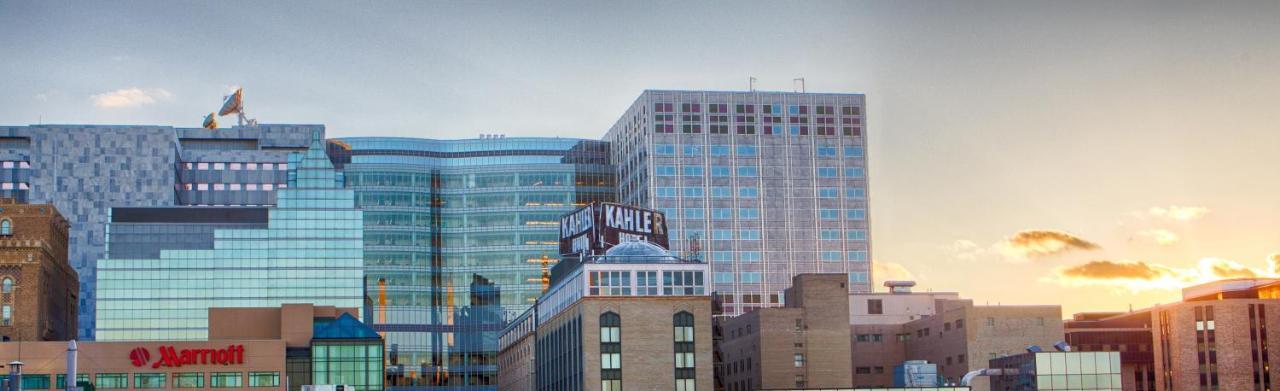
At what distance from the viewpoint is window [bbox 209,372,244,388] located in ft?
602

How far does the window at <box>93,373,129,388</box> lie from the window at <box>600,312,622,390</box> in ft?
170

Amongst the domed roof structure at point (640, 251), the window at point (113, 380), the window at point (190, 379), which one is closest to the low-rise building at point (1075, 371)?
the domed roof structure at point (640, 251)

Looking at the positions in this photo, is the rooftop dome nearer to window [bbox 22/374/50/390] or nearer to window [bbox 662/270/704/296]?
window [bbox 662/270/704/296]

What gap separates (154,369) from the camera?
181875mm

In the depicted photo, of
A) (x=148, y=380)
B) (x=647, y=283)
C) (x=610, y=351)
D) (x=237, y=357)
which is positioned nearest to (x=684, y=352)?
(x=610, y=351)

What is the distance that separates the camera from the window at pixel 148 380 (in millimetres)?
181125

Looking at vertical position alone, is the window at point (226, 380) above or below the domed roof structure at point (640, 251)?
below

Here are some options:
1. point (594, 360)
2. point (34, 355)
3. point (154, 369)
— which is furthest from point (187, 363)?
point (594, 360)

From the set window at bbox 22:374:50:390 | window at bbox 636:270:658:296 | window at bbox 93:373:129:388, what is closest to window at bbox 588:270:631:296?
window at bbox 636:270:658:296

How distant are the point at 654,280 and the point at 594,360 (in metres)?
10.0

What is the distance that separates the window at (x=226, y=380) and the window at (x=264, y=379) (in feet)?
3.40

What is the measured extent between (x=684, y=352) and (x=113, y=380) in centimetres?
6041

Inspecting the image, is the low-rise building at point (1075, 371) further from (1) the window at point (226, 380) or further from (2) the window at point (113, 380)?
(2) the window at point (113, 380)

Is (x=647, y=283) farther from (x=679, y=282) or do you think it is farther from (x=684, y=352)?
(x=684, y=352)
